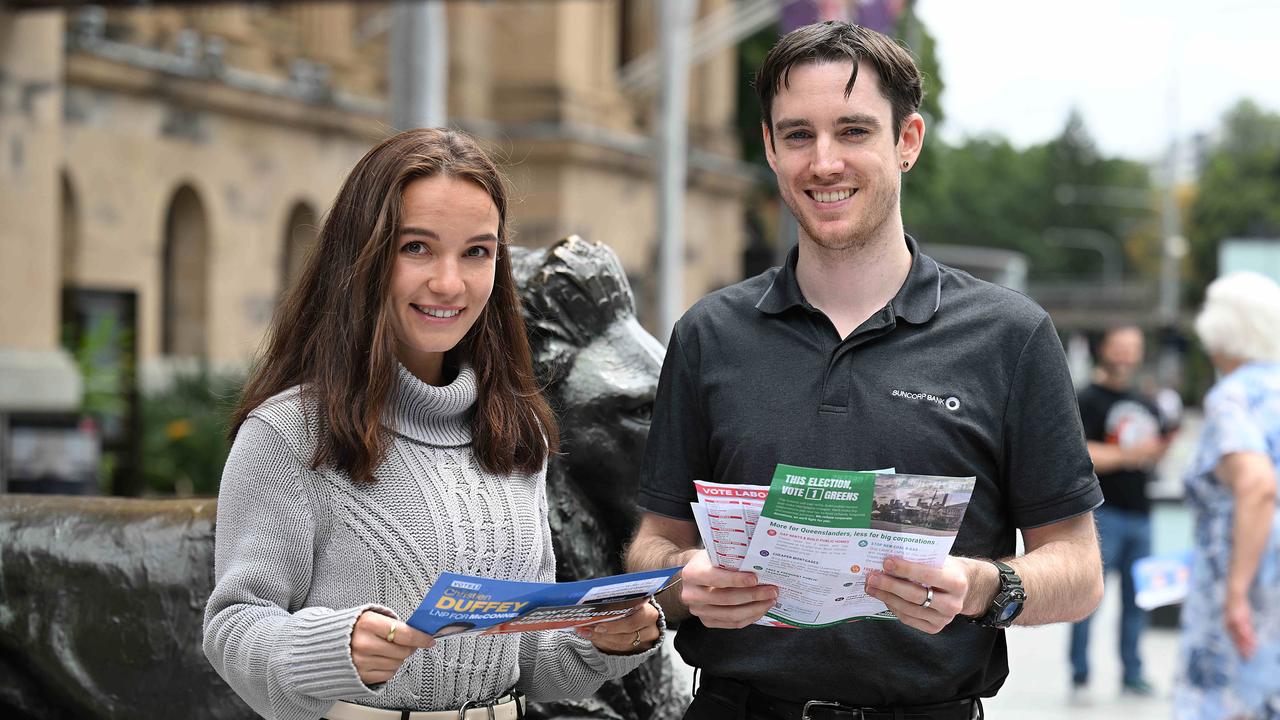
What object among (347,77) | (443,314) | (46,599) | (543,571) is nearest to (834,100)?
(443,314)

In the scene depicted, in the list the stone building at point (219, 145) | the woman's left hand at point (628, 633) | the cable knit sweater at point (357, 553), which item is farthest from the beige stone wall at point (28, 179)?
the woman's left hand at point (628, 633)

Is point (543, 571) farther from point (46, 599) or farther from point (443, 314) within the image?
point (46, 599)

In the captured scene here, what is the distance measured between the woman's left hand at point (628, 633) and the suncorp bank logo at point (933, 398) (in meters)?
0.54

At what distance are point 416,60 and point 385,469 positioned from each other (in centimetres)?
886

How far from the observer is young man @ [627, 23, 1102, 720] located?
2762 millimetres

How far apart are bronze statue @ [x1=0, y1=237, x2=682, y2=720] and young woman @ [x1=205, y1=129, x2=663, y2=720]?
671 mm

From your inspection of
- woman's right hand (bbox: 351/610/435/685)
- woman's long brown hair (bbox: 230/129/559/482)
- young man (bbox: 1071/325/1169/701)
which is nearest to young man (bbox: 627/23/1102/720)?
woman's long brown hair (bbox: 230/129/559/482)

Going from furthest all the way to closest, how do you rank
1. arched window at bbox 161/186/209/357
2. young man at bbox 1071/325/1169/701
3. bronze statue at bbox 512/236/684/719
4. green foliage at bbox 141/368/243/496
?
arched window at bbox 161/186/209/357, green foliage at bbox 141/368/243/496, young man at bbox 1071/325/1169/701, bronze statue at bbox 512/236/684/719

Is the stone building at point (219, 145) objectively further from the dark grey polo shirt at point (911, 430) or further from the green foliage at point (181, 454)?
the dark grey polo shirt at point (911, 430)

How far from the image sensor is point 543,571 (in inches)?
114

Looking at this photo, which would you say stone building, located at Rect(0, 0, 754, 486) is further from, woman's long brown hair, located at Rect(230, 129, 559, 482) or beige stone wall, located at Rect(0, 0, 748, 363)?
woman's long brown hair, located at Rect(230, 129, 559, 482)

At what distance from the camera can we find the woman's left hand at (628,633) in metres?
2.75

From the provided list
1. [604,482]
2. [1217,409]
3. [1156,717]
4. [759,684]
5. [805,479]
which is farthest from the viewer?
[1156,717]

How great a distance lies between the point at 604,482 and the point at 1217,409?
10.2 feet
